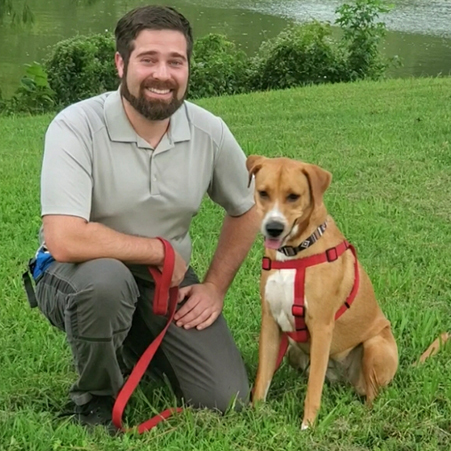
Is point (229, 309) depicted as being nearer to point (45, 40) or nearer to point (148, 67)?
point (148, 67)

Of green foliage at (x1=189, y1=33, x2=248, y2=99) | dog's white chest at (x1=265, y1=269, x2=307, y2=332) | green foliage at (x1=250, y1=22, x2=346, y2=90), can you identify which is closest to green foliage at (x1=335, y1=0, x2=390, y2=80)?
green foliage at (x1=250, y1=22, x2=346, y2=90)

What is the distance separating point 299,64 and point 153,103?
11226 millimetres

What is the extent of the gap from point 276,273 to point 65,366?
3.44 feet

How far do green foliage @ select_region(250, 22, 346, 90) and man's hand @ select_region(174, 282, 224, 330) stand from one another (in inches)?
421

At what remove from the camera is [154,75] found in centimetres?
322

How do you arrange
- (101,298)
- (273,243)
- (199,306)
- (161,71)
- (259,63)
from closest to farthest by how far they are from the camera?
(101,298), (273,243), (161,71), (199,306), (259,63)

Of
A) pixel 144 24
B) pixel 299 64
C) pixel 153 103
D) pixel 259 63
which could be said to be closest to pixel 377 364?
pixel 153 103

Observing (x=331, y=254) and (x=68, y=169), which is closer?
(x=68, y=169)

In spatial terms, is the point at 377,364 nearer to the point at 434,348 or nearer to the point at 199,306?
the point at 434,348

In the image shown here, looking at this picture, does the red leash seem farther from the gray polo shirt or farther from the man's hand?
the gray polo shirt

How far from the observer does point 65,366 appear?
350 centimetres

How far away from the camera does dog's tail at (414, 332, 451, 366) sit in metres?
3.50

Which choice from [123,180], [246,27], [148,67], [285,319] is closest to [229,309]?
[285,319]

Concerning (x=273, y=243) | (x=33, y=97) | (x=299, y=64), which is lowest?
(x=33, y=97)
